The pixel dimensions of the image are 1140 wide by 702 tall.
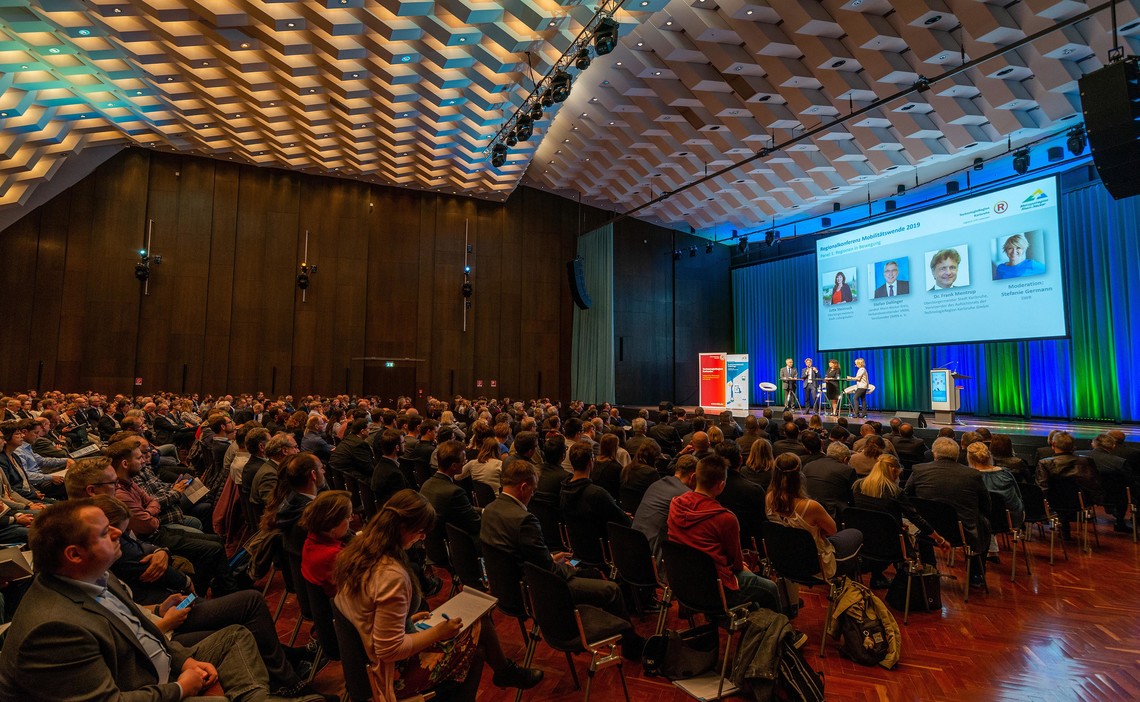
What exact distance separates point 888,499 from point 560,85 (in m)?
7.14

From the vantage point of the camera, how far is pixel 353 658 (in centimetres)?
210

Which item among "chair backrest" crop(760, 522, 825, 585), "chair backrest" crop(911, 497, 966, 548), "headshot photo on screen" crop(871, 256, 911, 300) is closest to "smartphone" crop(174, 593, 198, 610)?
"chair backrest" crop(760, 522, 825, 585)

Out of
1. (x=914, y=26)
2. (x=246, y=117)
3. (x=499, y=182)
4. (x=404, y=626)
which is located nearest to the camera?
(x=404, y=626)

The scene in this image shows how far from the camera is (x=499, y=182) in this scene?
51.9 ft

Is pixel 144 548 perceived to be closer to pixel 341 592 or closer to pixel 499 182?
pixel 341 592

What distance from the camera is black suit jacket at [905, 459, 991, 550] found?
165 inches

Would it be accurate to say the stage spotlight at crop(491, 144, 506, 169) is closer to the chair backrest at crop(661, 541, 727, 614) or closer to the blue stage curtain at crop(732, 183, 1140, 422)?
the blue stage curtain at crop(732, 183, 1140, 422)

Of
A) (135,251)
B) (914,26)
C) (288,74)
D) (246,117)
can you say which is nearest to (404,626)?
(914,26)

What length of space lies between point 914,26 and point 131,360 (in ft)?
54.6

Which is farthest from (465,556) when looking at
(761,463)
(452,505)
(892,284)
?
(892,284)

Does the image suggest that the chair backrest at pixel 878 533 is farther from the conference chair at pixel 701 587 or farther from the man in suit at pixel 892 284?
the man in suit at pixel 892 284

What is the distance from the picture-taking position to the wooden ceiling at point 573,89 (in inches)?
324

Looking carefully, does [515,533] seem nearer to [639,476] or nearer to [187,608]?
[187,608]

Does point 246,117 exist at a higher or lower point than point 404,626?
higher
